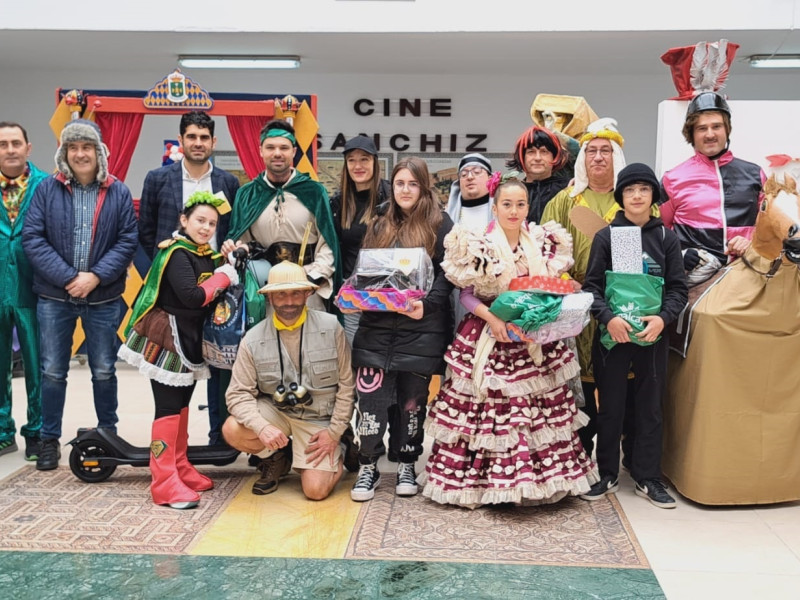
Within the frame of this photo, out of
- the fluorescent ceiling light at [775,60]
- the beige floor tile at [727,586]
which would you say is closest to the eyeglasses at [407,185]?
the beige floor tile at [727,586]

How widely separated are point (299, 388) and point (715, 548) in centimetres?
183

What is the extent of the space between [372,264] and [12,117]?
7207 mm

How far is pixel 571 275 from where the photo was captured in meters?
3.67

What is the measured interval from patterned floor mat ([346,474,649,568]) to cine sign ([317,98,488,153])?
5.69 meters

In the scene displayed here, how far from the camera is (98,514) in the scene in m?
3.29

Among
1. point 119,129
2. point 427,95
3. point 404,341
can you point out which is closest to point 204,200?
point 404,341

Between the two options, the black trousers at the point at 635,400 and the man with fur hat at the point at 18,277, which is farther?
the man with fur hat at the point at 18,277

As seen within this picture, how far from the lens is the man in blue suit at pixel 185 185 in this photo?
12.7ft

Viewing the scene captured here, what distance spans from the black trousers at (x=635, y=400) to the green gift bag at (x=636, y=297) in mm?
125

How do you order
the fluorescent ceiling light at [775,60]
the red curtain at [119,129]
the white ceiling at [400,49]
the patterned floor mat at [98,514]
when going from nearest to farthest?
the patterned floor mat at [98,514] → the red curtain at [119,129] → the white ceiling at [400,49] → the fluorescent ceiling light at [775,60]

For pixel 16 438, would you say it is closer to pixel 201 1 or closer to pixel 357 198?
pixel 357 198

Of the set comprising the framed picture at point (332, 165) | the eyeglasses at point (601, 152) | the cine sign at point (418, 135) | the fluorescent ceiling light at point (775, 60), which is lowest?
the eyeglasses at point (601, 152)

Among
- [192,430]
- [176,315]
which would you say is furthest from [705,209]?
[192,430]

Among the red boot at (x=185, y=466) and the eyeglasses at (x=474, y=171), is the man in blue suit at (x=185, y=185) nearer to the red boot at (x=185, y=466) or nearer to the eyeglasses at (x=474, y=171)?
the red boot at (x=185, y=466)
